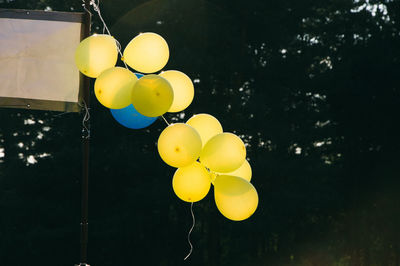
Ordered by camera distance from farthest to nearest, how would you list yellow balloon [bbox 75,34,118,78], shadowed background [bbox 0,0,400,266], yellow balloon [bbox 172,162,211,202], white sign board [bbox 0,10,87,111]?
shadowed background [bbox 0,0,400,266], white sign board [bbox 0,10,87,111], yellow balloon [bbox 75,34,118,78], yellow balloon [bbox 172,162,211,202]

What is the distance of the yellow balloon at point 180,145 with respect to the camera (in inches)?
105

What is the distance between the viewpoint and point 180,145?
2.67 meters

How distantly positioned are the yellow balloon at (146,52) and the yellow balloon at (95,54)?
0.13 meters

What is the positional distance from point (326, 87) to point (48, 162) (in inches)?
254

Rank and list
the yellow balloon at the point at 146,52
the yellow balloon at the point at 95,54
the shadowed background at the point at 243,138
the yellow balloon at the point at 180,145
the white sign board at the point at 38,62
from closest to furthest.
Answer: the yellow balloon at the point at 180,145 < the yellow balloon at the point at 95,54 < the yellow balloon at the point at 146,52 < the white sign board at the point at 38,62 < the shadowed background at the point at 243,138

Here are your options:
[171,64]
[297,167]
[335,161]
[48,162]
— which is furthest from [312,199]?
[48,162]

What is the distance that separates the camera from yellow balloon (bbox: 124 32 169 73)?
10.0ft

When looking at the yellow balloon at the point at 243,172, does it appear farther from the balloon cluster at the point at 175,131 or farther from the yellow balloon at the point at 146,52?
the yellow balloon at the point at 146,52

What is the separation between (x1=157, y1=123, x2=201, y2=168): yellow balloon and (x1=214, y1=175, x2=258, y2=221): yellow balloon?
0.25 metres

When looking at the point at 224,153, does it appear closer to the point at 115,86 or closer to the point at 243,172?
the point at 243,172

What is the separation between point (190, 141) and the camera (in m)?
2.68

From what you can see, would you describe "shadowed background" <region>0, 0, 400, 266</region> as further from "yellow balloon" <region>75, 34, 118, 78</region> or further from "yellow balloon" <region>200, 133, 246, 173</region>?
"yellow balloon" <region>200, 133, 246, 173</region>

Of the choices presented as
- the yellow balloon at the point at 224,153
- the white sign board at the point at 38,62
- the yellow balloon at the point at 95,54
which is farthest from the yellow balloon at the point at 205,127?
the white sign board at the point at 38,62

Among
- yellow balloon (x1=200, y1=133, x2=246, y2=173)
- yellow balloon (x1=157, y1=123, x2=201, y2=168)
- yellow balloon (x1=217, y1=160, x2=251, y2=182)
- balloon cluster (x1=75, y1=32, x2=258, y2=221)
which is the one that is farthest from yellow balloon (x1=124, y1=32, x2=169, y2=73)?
yellow balloon (x1=217, y1=160, x2=251, y2=182)
